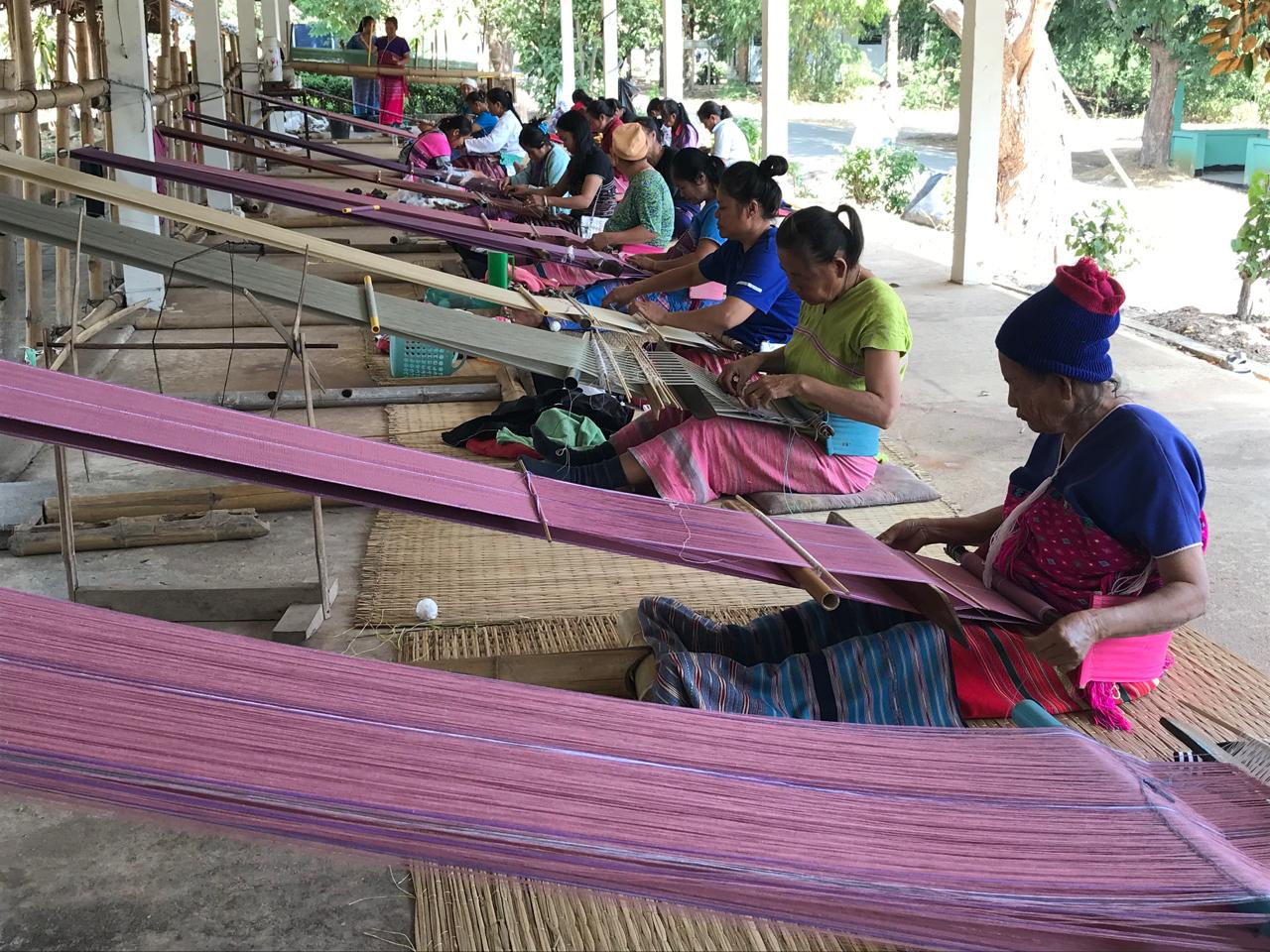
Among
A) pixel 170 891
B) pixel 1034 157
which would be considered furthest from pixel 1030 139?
pixel 170 891

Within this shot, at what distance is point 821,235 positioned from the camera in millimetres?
2705

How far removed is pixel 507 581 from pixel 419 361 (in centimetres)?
204

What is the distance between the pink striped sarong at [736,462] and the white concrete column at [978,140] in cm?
360

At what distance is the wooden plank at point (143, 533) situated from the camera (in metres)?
2.76

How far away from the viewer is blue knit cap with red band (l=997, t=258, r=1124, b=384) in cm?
168

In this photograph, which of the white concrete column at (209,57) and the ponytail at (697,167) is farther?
the white concrete column at (209,57)

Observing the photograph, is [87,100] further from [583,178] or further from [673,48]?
[673,48]

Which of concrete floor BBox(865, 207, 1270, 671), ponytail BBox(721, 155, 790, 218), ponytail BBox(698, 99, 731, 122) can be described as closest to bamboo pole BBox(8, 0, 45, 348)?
ponytail BBox(721, 155, 790, 218)

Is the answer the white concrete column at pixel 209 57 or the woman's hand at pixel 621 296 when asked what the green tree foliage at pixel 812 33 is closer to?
Result: the white concrete column at pixel 209 57

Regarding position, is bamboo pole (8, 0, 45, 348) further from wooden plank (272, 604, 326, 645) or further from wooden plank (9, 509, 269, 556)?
wooden plank (272, 604, 326, 645)

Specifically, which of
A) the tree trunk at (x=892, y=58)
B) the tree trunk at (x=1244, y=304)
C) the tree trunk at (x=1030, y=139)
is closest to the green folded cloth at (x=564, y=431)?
the tree trunk at (x=1244, y=304)

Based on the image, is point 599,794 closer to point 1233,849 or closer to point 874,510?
point 1233,849

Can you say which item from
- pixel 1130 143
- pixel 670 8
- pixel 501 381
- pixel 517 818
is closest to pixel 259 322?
pixel 501 381

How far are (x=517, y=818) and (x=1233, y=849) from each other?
2.37ft
